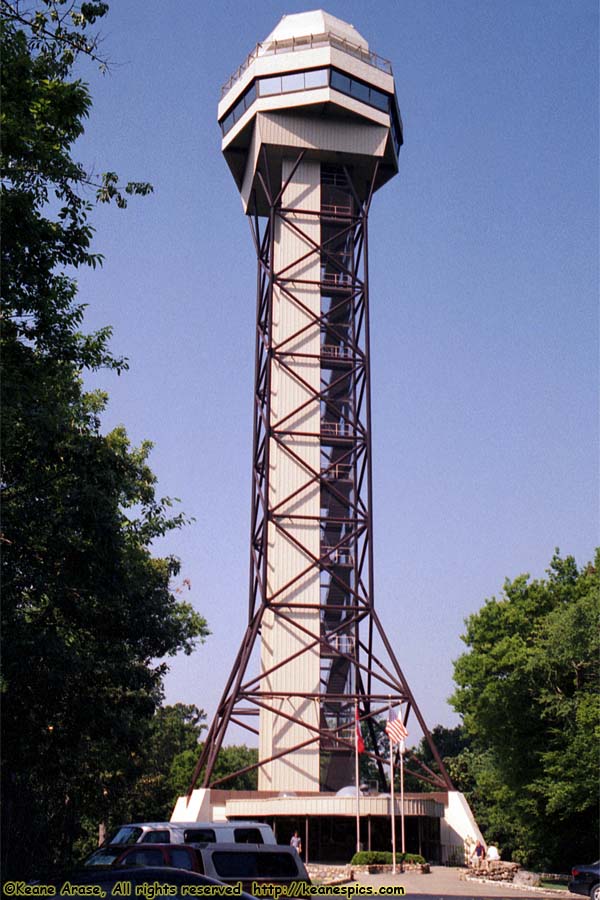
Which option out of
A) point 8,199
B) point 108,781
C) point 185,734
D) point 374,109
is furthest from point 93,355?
point 185,734

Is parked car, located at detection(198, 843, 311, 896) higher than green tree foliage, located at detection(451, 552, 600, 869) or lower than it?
lower

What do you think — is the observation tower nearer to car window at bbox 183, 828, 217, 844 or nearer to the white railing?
the white railing

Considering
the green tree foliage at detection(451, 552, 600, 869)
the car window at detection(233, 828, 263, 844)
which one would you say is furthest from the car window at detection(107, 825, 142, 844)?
the green tree foliage at detection(451, 552, 600, 869)

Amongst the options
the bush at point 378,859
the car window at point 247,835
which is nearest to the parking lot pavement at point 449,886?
the bush at point 378,859

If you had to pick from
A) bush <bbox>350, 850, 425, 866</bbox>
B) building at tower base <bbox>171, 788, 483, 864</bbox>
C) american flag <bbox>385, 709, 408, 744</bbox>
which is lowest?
bush <bbox>350, 850, 425, 866</bbox>

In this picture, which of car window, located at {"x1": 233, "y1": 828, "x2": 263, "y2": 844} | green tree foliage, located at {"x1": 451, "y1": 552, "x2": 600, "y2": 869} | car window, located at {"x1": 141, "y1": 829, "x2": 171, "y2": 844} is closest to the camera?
car window, located at {"x1": 141, "y1": 829, "x2": 171, "y2": 844}

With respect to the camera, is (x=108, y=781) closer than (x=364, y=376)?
Result: Yes

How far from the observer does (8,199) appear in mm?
19812

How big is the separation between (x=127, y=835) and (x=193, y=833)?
1.95m

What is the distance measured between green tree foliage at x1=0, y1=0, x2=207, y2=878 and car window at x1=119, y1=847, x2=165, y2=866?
587 cm

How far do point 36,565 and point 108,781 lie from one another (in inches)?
1123

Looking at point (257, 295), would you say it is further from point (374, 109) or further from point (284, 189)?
point (374, 109)

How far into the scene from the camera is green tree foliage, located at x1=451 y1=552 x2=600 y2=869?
45.7 m

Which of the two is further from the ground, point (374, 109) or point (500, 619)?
point (374, 109)
